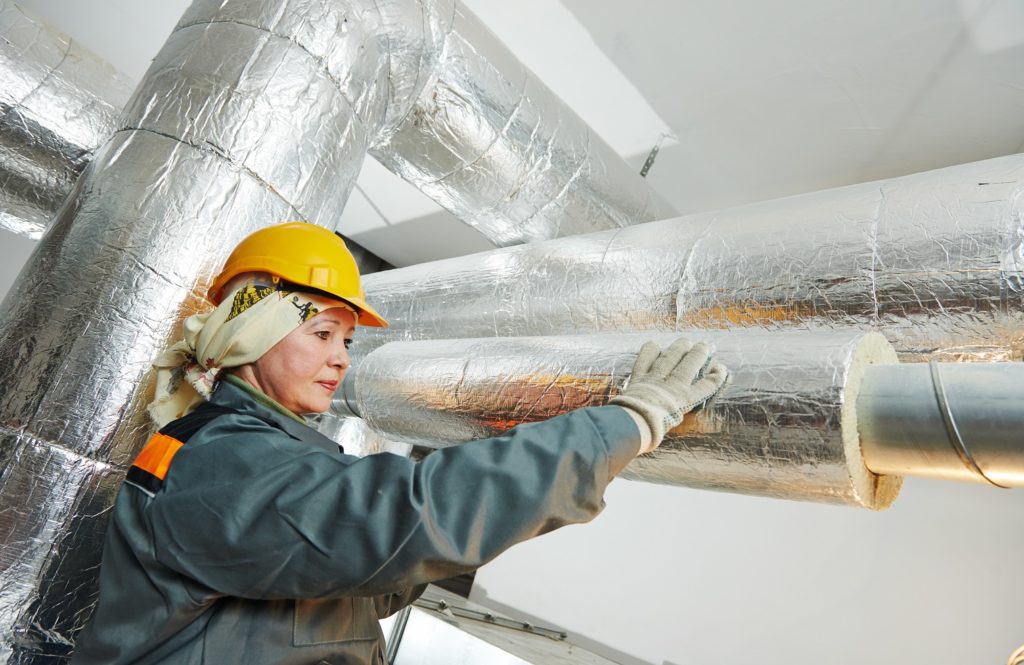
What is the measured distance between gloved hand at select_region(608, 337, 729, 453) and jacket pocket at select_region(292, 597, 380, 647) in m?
0.46

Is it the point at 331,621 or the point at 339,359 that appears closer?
the point at 331,621

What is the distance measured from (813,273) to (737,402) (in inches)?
15.3

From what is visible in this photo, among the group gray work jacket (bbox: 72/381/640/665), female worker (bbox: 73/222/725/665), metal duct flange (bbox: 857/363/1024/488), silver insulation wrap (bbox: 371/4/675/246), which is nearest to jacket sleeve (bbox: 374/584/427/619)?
female worker (bbox: 73/222/725/665)

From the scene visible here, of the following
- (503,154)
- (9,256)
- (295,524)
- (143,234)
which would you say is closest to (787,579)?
(503,154)

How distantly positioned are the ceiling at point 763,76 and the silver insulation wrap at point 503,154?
12.0 inches

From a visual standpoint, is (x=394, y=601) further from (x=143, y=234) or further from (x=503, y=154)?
(x=503, y=154)

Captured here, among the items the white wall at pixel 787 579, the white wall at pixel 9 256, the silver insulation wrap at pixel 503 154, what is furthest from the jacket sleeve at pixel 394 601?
the white wall at pixel 9 256

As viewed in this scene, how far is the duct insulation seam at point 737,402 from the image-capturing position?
2.58 feet

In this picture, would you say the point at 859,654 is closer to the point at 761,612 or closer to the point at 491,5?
the point at 761,612

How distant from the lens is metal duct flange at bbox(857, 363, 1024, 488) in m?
0.71

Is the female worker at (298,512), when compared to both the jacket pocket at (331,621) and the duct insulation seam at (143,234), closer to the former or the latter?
the jacket pocket at (331,621)

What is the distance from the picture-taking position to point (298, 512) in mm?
720

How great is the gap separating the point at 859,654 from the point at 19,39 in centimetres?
331

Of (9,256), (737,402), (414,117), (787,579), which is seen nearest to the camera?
(737,402)
